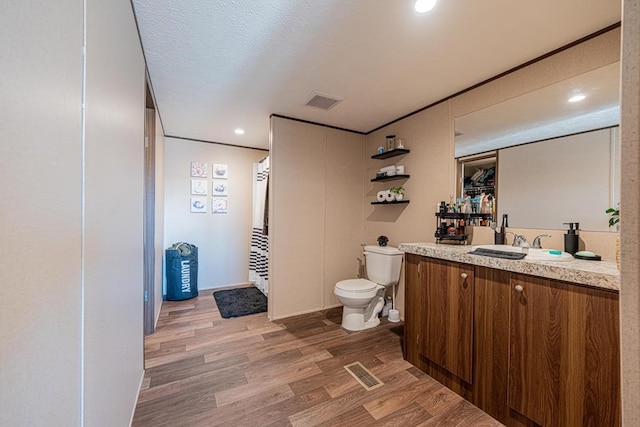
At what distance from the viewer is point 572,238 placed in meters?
1.58

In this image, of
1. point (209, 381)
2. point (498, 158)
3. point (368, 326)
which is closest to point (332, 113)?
point (498, 158)

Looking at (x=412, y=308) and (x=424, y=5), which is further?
(x=412, y=308)

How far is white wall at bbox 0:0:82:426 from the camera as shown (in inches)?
→ 18.0

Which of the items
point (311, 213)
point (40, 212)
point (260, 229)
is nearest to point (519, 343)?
point (40, 212)

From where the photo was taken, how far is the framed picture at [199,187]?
383 centimetres

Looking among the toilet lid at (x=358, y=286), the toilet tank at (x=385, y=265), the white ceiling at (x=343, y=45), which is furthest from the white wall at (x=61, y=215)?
the toilet tank at (x=385, y=265)

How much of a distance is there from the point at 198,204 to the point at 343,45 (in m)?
3.12

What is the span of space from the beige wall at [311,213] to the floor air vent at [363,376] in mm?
1140

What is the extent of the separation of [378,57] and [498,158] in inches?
48.9

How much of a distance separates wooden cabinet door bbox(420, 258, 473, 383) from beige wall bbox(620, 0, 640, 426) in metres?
1.33

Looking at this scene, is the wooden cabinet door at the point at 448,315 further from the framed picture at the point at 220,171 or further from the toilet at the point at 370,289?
the framed picture at the point at 220,171

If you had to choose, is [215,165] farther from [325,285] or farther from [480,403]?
[480,403]

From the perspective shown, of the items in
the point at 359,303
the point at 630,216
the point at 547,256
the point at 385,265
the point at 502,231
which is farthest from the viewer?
the point at 385,265

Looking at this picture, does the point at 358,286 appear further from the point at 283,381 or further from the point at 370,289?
the point at 283,381
